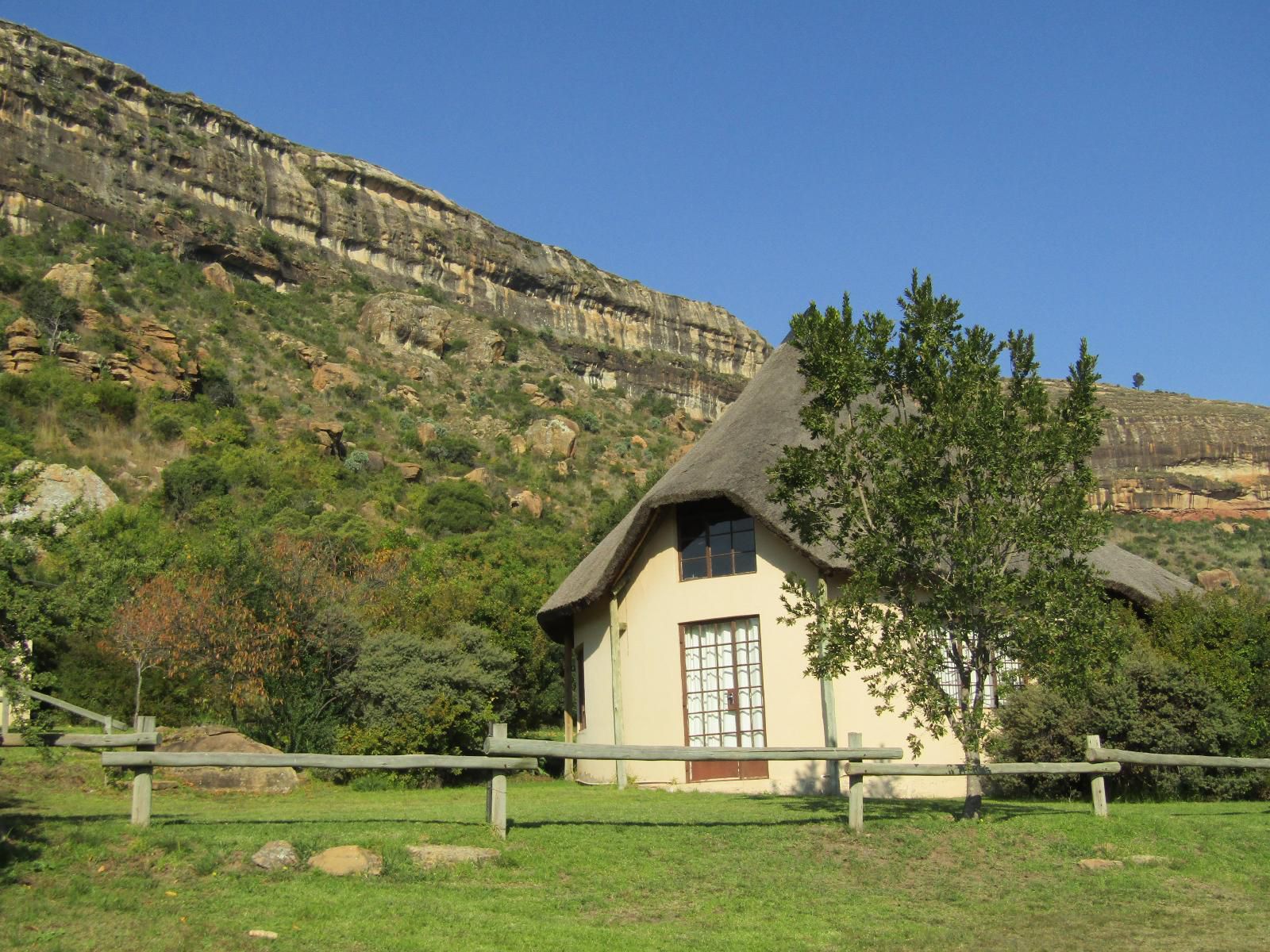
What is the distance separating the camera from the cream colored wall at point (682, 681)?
17.8 m

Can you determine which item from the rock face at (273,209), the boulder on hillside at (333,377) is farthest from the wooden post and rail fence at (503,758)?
the rock face at (273,209)

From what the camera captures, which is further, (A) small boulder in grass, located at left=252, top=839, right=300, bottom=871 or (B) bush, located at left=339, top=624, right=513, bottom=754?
(B) bush, located at left=339, top=624, right=513, bottom=754

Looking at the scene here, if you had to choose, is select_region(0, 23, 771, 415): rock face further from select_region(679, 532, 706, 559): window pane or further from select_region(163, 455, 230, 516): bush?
select_region(679, 532, 706, 559): window pane

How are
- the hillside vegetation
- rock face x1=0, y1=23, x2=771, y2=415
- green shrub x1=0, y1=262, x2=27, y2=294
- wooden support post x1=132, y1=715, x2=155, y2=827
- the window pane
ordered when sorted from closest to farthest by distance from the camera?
wooden support post x1=132, y1=715, x2=155, y2=827 → the window pane → the hillside vegetation → green shrub x1=0, y1=262, x2=27, y2=294 → rock face x1=0, y1=23, x2=771, y2=415

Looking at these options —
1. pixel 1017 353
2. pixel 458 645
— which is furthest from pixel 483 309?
pixel 1017 353

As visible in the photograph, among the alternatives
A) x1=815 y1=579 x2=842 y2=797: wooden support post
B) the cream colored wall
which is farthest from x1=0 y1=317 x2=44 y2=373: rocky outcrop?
x1=815 y1=579 x2=842 y2=797: wooden support post

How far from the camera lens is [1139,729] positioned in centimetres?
1583

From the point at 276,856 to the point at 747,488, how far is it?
405 inches

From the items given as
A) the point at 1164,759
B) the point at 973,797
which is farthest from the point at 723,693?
the point at 1164,759

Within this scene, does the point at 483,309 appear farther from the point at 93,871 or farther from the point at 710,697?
the point at 93,871

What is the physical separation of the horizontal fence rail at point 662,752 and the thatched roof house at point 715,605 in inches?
188

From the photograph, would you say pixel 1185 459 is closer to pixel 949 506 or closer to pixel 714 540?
pixel 714 540

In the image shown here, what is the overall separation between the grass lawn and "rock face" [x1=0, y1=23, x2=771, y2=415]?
6378 cm

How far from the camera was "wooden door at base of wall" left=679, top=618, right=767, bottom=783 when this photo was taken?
1864cm
